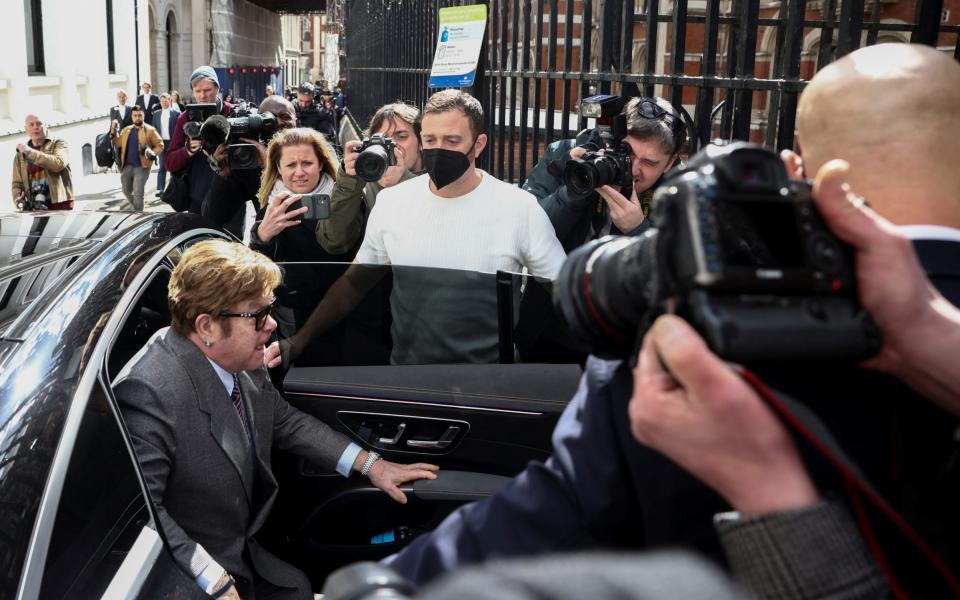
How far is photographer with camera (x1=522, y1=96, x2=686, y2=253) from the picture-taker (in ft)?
11.2

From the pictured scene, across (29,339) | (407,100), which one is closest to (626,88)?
(29,339)

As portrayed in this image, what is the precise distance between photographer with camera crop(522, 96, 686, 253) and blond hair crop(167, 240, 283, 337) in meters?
1.26

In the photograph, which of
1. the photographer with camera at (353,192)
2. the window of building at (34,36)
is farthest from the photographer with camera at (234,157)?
the window of building at (34,36)

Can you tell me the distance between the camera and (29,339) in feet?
6.64

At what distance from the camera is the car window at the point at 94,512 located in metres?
1.73

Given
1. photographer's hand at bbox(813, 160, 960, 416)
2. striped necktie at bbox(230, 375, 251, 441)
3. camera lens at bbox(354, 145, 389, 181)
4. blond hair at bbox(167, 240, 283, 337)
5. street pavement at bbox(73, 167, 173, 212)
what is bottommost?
street pavement at bbox(73, 167, 173, 212)

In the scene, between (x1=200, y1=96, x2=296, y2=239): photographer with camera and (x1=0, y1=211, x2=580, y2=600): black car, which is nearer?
(x1=0, y1=211, x2=580, y2=600): black car

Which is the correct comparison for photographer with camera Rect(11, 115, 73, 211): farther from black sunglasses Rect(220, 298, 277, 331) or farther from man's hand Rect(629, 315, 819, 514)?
man's hand Rect(629, 315, 819, 514)

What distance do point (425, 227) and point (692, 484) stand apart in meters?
2.49

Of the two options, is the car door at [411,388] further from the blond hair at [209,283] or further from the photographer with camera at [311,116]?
the photographer with camera at [311,116]

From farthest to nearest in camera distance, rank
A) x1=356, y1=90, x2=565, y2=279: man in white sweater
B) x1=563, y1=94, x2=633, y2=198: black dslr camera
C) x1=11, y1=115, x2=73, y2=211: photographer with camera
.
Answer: x1=11, y1=115, x2=73, y2=211: photographer with camera < x1=356, y1=90, x2=565, y2=279: man in white sweater < x1=563, y1=94, x2=633, y2=198: black dslr camera

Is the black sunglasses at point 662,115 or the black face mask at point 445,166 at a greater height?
the black sunglasses at point 662,115

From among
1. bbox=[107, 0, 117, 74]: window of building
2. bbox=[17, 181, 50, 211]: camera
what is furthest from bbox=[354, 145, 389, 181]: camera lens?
bbox=[107, 0, 117, 74]: window of building

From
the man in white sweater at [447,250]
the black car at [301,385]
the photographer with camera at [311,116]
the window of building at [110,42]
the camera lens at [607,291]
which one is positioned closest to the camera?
the camera lens at [607,291]
